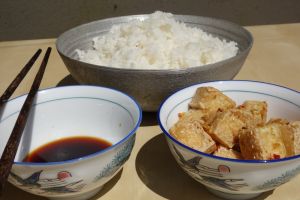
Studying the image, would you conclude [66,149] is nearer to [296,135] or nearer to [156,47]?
[156,47]

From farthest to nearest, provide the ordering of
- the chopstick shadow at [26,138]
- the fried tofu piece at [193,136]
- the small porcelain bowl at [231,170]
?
the chopstick shadow at [26,138]
the fried tofu piece at [193,136]
the small porcelain bowl at [231,170]

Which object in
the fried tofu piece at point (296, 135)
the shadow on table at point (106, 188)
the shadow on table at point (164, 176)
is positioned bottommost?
the shadow on table at point (106, 188)

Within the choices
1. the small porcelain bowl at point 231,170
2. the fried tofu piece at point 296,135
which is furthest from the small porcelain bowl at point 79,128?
the fried tofu piece at point 296,135

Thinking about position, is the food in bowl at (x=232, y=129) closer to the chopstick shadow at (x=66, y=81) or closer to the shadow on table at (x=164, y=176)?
the shadow on table at (x=164, y=176)

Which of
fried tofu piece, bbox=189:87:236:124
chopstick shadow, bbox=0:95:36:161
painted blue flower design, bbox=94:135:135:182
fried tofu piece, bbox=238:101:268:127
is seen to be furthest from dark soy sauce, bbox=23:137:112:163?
fried tofu piece, bbox=238:101:268:127

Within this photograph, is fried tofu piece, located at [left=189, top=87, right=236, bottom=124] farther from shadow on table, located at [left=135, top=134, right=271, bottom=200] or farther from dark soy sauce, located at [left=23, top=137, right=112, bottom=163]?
Result: dark soy sauce, located at [left=23, top=137, right=112, bottom=163]

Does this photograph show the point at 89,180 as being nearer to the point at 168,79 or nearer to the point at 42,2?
the point at 168,79

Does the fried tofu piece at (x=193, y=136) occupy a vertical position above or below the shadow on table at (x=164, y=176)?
above
